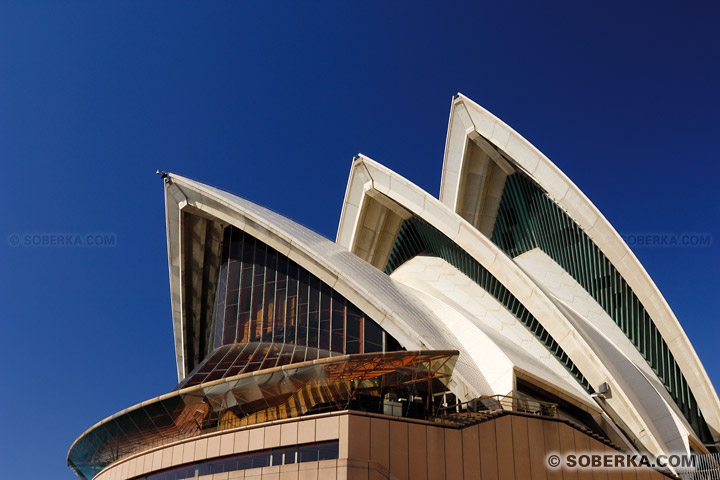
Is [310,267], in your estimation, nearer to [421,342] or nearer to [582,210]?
[421,342]

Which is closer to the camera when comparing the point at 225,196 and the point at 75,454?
the point at 75,454

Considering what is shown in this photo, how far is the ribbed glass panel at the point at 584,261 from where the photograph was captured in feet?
89.0

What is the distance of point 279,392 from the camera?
21.5m

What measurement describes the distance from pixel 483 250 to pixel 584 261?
18.1 feet

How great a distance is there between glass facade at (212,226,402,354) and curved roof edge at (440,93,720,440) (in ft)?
32.3

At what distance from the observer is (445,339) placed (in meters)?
25.5

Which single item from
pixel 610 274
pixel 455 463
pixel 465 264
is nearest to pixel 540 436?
pixel 455 463

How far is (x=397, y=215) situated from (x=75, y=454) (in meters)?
19.1

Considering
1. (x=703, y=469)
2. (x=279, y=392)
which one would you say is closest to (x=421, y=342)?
(x=279, y=392)

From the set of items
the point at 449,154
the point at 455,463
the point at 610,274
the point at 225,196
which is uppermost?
the point at 449,154

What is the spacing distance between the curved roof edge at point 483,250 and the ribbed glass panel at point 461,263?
4.84 ft

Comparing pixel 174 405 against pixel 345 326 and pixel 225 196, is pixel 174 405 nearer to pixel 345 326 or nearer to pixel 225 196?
pixel 345 326

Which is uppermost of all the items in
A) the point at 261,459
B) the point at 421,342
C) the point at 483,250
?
the point at 483,250

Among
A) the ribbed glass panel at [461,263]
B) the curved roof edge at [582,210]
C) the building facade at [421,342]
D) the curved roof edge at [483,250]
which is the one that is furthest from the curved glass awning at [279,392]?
the curved roof edge at [582,210]
